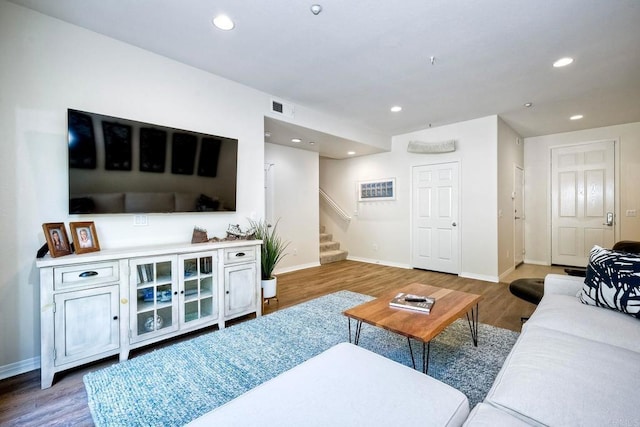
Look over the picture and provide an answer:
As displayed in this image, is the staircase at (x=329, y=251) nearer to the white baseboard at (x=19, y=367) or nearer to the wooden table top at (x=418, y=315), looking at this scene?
the wooden table top at (x=418, y=315)

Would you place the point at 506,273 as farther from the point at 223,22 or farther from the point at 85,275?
the point at 85,275

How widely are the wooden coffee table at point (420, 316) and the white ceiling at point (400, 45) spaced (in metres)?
2.19

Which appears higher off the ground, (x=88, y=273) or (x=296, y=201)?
(x=296, y=201)

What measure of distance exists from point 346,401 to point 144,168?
8.26ft

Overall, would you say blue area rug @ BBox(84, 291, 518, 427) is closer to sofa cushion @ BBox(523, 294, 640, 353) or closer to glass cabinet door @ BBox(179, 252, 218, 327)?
glass cabinet door @ BBox(179, 252, 218, 327)

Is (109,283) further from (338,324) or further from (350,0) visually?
(350,0)

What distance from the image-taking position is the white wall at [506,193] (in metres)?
4.61

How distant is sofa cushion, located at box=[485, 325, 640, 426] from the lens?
0.93 metres

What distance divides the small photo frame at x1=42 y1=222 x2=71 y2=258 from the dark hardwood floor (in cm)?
88

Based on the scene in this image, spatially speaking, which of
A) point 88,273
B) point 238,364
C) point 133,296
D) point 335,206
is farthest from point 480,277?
point 88,273

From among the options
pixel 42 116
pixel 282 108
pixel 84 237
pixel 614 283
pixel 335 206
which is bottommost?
pixel 614 283

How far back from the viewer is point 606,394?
1.02 m

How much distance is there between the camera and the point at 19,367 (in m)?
2.06

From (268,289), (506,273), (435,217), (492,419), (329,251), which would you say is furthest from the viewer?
(329,251)
